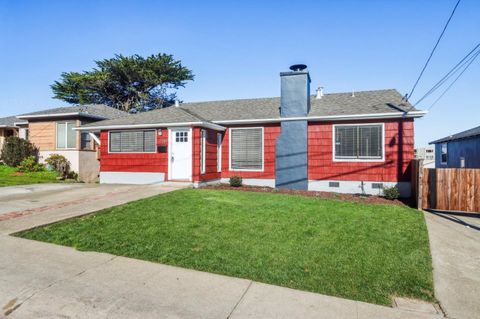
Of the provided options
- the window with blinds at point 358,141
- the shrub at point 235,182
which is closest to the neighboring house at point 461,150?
the window with blinds at point 358,141

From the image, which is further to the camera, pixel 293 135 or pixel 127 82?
pixel 127 82

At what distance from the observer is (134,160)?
1350 cm

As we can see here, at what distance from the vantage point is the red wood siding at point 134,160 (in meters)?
13.0

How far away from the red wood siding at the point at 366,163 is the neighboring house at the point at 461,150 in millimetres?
9201

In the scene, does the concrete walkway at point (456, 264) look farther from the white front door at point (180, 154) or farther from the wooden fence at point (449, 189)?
the white front door at point (180, 154)

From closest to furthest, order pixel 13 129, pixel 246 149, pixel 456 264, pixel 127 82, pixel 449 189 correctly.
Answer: pixel 456 264, pixel 449 189, pixel 246 149, pixel 13 129, pixel 127 82

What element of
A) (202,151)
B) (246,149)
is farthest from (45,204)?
(246,149)

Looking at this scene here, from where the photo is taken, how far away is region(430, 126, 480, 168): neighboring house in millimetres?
17594

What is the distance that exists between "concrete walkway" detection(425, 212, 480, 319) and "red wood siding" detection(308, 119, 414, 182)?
394cm

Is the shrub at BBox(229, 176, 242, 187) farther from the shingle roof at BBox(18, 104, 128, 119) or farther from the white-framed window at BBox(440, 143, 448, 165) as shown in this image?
the white-framed window at BBox(440, 143, 448, 165)

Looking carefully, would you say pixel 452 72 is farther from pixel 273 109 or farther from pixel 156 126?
pixel 156 126

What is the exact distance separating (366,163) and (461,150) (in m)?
13.2

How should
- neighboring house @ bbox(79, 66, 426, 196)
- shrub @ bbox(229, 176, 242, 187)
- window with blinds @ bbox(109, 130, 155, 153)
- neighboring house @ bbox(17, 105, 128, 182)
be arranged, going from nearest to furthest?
neighboring house @ bbox(79, 66, 426, 196) → shrub @ bbox(229, 176, 242, 187) → window with blinds @ bbox(109, 130, 155, 153) → neighboring house @ bbox(17, 105, 128, 182)

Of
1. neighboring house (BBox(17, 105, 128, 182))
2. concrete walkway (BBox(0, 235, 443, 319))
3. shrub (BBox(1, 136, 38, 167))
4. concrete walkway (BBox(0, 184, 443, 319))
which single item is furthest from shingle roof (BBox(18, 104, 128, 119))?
concrete walkway (BBox(0, 235, 443, 319))
